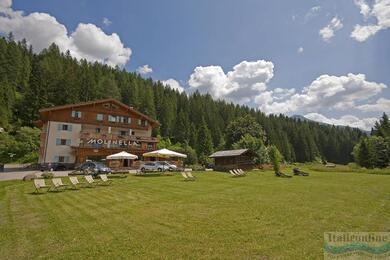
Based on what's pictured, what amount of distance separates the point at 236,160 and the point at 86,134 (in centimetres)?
2417

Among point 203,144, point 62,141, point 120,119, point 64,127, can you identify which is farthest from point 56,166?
point 203,144

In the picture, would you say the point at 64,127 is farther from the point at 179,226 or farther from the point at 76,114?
the point at 179,226

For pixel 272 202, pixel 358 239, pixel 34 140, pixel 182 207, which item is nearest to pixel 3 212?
pixel 182 207

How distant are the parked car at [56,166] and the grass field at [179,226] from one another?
82.6 ft

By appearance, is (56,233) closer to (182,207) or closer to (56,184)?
(182,207)

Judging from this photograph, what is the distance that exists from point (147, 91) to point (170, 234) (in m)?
80.4

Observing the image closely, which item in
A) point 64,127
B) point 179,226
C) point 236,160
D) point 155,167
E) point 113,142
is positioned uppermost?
point 64,127

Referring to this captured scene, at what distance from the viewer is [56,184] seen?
16828 mm

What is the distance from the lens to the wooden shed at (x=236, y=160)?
4381cm

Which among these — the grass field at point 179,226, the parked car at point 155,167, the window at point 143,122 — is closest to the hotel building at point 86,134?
the window at point 143,122

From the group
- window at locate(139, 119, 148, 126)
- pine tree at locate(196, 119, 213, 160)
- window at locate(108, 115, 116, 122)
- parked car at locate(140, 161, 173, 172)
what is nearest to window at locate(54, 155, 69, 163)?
window at locate(108, 115, 116, 122)

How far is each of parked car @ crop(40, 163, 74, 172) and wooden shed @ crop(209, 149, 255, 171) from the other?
76.5 ft

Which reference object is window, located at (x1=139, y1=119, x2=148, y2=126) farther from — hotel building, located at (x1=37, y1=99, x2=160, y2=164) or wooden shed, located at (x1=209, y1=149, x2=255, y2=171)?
wooden shed, located at (x1=209, y1=149, x2=255, y2=171)

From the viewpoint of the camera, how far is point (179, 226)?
834cm
